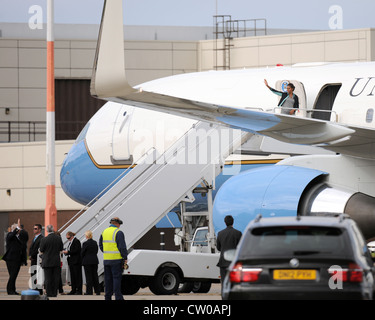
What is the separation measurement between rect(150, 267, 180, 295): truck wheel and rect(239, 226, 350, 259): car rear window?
9188 millimetres

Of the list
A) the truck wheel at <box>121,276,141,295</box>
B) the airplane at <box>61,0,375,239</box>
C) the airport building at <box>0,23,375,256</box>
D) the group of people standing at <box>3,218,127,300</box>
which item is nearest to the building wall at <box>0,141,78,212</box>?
the airport building at <box>0,23,375,256</box>

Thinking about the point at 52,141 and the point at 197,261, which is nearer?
the point at 197,261

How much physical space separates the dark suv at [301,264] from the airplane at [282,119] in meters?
3.55

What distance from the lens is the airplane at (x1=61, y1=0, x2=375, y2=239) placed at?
1374cm

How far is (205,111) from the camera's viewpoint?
1470 cm

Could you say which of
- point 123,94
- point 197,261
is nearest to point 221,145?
point 197,261

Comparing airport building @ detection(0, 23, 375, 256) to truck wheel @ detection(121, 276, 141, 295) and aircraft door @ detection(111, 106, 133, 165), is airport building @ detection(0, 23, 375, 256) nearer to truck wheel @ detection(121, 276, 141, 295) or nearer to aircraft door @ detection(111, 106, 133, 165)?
aircraft door @ detection(111, 106, 133, 165)

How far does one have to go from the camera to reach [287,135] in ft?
49.6

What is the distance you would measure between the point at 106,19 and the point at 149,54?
37.5 m

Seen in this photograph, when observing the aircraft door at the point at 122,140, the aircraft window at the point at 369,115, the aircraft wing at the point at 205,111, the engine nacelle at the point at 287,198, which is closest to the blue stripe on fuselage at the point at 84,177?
the aircraft door at the point at 122,140

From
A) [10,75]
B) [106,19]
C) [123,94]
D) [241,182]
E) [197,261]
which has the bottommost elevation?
[197,261]

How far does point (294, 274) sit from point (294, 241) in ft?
1.58

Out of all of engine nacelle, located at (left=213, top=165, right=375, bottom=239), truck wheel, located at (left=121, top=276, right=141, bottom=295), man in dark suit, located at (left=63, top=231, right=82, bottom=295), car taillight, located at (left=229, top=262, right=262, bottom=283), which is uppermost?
engine nacelle, located at (left=213, top=165, right=375, bottom=239)
